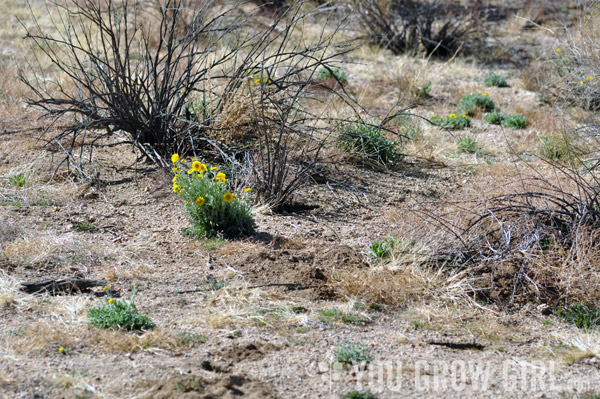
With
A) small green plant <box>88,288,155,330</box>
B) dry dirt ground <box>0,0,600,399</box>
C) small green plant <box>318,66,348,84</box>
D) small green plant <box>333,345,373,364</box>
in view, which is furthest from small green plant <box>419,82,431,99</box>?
small green plant <box>88,288,155,330</box>

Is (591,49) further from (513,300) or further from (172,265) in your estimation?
(172,265)

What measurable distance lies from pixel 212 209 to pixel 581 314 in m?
2.76

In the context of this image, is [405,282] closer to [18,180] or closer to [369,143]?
[369,143]

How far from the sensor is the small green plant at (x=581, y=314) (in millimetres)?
4359

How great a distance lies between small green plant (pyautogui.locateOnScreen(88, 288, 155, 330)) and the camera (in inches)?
150

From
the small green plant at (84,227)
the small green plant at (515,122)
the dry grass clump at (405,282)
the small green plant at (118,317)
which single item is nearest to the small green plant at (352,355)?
the dry grass clump at (405,282)

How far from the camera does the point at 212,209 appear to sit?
528 centimetres

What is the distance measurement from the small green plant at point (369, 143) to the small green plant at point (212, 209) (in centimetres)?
225

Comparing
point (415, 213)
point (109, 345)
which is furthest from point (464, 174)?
point (109, 345)

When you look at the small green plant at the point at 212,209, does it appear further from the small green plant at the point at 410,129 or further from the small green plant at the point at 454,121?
the small green plant at the point at 454,121

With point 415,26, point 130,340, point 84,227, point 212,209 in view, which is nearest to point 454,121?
point 415,26

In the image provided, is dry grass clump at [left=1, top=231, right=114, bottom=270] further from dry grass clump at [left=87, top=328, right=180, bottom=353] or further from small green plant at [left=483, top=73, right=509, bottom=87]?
small green plant at [left=483, top=73, right=509, bottom=87]

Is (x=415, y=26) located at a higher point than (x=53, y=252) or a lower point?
higher

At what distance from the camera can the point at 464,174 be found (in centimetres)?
750
